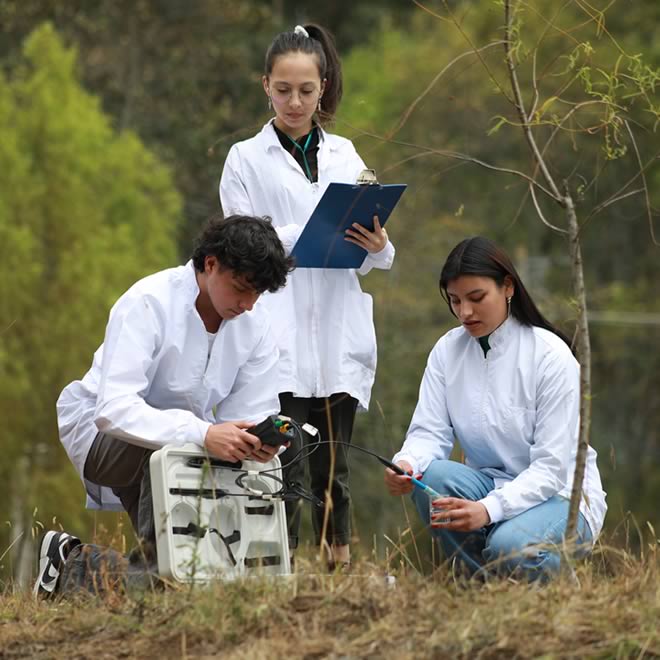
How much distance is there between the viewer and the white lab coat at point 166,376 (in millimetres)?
4641

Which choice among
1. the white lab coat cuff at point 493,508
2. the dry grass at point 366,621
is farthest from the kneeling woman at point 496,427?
the dry grass at point 366,621

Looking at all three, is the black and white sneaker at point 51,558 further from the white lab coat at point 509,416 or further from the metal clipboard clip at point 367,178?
the metal clipboard clip at point 367,178

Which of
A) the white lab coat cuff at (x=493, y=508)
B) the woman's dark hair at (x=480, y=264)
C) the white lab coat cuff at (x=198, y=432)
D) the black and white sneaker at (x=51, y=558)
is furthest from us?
the black and white sneaker at (x=51, y=558)

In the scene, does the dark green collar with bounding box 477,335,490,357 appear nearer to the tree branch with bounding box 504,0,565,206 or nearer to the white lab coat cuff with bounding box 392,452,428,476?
the white lab coat cuff with bounding box 392,452,428,476

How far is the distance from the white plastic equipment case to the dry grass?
198mm

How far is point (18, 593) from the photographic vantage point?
5.16 meters

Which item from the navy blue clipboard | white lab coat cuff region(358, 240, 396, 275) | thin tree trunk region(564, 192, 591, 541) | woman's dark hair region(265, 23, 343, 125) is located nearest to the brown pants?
the navy blue clipboard

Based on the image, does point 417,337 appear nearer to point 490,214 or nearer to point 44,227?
point 490,214

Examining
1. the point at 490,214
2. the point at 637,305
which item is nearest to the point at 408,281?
the point at 490,214

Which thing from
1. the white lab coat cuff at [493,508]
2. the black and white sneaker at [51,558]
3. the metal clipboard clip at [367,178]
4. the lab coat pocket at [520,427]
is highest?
the metal clipboard clip at [367,178]

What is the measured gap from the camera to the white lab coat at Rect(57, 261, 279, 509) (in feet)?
15.2

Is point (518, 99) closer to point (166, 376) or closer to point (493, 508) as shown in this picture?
point (493, 508)

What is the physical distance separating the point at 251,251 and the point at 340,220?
24.7 inches

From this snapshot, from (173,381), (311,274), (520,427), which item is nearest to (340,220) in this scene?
(311,274)
